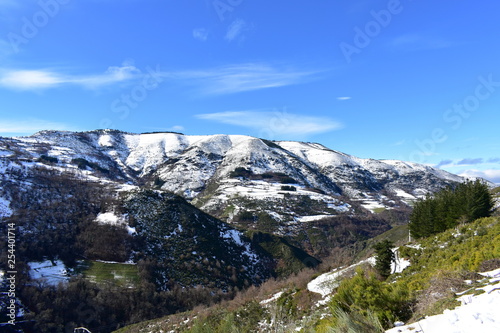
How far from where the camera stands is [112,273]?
74688 millimetres

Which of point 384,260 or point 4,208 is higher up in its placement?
point 4,208

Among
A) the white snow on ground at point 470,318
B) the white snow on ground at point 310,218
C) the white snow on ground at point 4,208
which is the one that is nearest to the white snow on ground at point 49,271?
the white snow on ground at point 4,208

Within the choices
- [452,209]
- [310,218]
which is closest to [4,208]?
[452,209]

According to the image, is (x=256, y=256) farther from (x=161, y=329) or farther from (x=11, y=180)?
(x=11, y=180)

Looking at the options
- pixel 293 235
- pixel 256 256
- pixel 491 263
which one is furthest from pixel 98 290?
pixel 293 235

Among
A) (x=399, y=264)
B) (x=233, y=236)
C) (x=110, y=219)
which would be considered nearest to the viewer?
(x=399, y=264)

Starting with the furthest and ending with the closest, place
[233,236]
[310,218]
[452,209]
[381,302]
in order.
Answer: [310,218]
[233,236]
[452,209]
[381,302]

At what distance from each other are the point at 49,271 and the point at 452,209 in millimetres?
80744

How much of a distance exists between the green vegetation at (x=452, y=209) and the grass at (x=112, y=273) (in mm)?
64262

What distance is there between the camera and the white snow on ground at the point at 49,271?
66.2 meters

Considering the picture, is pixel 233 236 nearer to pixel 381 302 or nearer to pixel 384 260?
pixel 384 260

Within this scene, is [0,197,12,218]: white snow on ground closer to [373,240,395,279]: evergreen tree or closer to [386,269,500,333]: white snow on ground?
[373,240,395,279]: evergreen tree

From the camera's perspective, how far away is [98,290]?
66500 mm

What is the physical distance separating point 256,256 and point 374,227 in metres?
100
